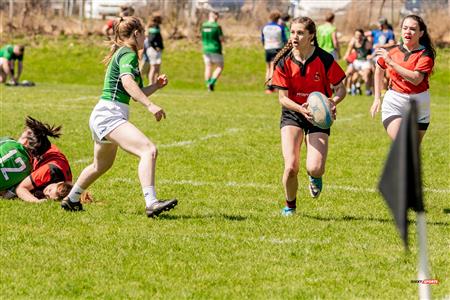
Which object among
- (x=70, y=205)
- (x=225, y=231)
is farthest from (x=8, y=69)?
(x=225, y=231)

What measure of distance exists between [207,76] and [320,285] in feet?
72.3

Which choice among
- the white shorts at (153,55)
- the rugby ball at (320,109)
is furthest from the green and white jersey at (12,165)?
the white shorts at (153,55)

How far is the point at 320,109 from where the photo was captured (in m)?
9.22

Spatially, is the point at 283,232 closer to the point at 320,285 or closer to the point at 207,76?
the point at 320,285

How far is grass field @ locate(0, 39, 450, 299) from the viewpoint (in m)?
6.81

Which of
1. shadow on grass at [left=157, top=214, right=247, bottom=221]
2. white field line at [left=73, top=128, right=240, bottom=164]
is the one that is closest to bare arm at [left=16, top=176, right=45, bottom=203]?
shadow on grass at [left=157, top=214, right=247, bottom=221]

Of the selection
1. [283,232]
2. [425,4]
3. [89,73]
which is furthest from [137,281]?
[425,4]

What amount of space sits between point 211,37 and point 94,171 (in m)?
18.8

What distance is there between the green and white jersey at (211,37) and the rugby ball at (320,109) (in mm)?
18745

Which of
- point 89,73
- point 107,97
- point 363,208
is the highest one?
point 107,97

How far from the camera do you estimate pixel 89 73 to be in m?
34.3

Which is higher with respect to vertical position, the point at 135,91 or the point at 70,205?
the point at 135,91

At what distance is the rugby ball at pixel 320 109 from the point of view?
922 centimetres

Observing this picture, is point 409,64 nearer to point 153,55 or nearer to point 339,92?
point 339,92
